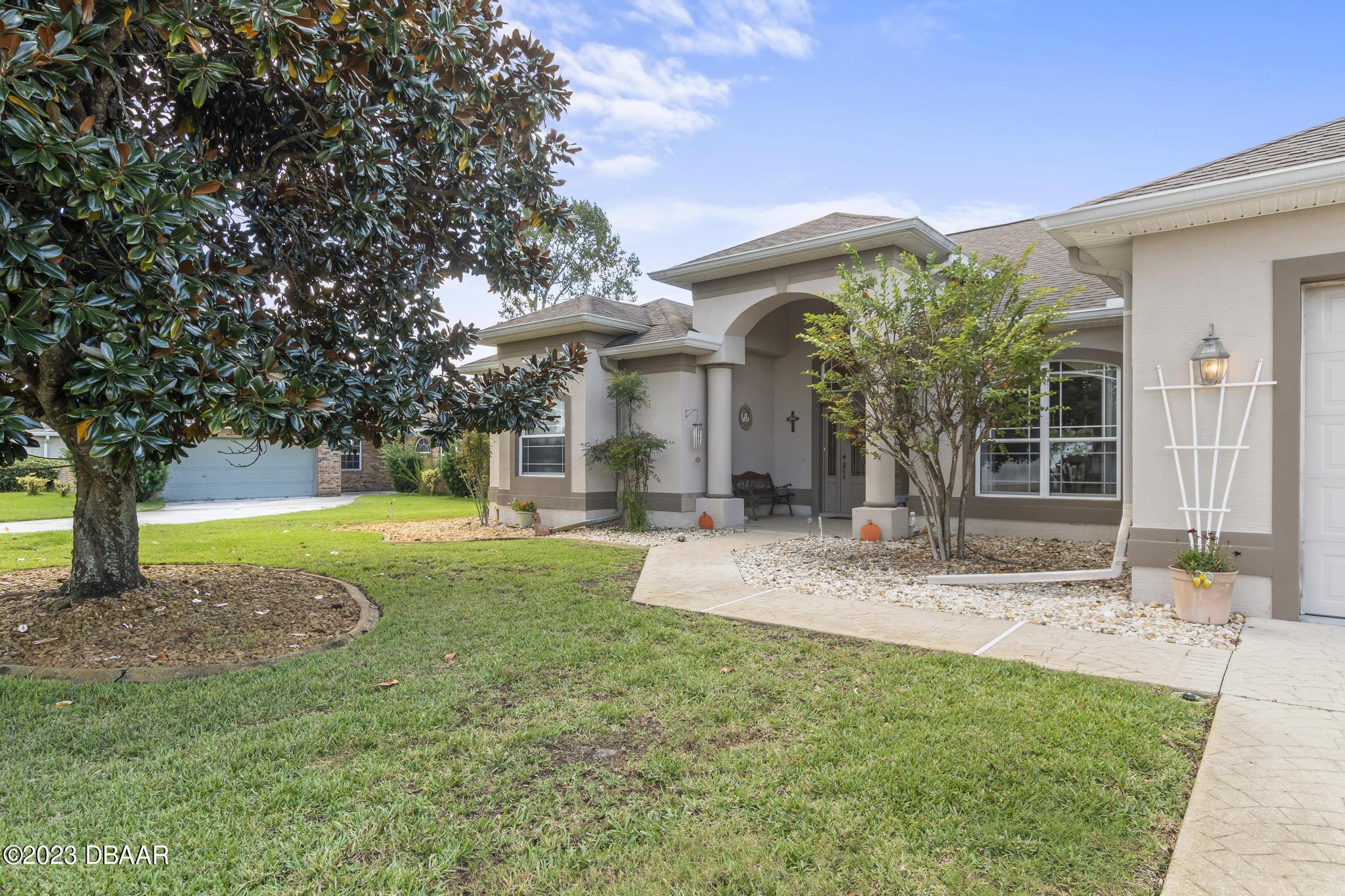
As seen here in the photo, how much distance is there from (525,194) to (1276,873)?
677 cm

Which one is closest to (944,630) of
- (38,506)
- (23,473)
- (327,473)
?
(38,506)

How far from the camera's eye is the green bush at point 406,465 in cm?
2227

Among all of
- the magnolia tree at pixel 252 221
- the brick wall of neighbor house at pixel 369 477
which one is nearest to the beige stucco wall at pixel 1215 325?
the magnolia tree at pixel 252 221

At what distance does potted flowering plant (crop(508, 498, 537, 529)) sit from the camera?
41.7 feet

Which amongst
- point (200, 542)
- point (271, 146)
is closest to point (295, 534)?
point (200, 542)

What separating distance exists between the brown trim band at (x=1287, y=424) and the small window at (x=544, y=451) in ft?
32.2

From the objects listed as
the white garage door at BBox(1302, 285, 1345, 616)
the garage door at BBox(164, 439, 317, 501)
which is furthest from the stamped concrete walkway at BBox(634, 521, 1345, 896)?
the garage door at BBox(164, 439, 317, 501)

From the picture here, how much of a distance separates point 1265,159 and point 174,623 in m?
9.21

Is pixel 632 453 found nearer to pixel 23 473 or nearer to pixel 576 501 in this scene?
pixel 576 501

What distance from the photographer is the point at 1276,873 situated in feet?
7.50

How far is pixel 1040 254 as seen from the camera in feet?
38.2

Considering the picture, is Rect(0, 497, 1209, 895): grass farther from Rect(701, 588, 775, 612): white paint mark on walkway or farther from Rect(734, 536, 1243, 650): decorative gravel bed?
Rect(734, 536, 1243, 650): decorative gravel bed

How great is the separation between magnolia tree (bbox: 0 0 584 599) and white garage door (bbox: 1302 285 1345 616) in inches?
233

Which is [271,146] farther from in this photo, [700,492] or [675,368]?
[700,492]
